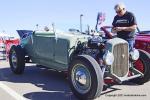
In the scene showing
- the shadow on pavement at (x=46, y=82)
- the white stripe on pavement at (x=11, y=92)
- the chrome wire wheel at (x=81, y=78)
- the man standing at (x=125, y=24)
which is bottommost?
the shadow on pavement at (x=46, y=82)

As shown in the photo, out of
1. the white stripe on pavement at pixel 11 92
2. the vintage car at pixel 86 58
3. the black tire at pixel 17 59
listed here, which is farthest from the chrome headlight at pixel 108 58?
the black tire at pixel 17 59

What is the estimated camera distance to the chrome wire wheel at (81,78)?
6.25 metres

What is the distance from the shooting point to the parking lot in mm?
6555

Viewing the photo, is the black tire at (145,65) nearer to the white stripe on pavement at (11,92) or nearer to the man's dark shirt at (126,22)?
the man's dark shirt at (126,22)

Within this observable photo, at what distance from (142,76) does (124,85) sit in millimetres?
545

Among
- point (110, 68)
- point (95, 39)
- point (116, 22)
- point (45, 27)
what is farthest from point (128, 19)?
point (45, 27)

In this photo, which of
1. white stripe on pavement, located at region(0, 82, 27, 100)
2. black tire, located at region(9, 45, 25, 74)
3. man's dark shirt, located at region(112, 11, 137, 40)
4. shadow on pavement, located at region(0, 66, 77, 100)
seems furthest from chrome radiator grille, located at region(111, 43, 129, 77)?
black tire, located at region(9, 45, 25, 74)

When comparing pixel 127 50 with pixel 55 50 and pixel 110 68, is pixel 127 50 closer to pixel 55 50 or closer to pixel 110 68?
pixel 110 68

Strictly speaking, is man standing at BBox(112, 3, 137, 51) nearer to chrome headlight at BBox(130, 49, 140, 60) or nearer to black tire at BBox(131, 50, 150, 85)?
chrome headlight at BBox(130, 49, 140, 60)

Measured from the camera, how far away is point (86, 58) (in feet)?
20.7

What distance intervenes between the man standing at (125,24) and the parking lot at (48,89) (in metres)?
1.00

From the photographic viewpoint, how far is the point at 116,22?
7.61 m

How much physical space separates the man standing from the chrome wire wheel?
4.75ft

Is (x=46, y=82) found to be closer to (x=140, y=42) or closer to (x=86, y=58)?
(x=86, y=58)
